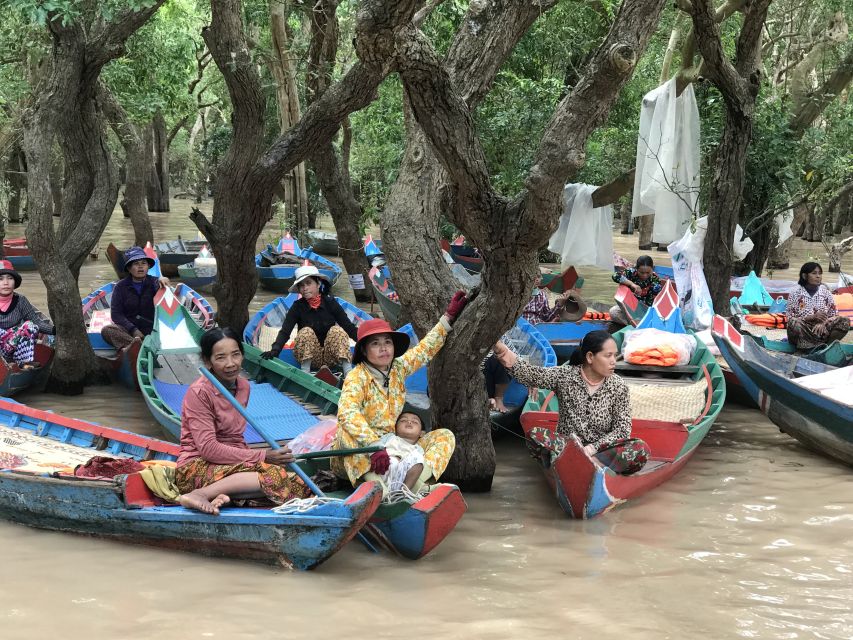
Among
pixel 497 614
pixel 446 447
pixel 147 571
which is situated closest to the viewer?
pixel 497 614

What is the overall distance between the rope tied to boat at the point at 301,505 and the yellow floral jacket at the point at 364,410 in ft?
1.35

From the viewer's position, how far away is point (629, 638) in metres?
3.86

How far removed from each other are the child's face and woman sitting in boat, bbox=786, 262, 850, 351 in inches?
203

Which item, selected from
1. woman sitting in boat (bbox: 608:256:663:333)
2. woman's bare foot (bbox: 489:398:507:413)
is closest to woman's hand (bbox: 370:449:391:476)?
woman's bare foot (bbox: 489:398:507:413)

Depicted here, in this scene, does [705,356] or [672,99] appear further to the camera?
[672,99]

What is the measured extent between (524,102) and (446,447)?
26.6 ft

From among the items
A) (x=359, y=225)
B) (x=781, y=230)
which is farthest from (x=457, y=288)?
(x=781, y=230)

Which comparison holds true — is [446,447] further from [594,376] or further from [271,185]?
[271,185]

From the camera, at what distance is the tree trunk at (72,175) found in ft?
25.7

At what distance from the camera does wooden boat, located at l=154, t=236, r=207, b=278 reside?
1582cm

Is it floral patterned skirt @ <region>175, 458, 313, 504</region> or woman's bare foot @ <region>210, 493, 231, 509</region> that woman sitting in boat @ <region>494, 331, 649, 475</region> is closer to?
floral patterned skirt @ <region>175, 458, 313, 504</region>

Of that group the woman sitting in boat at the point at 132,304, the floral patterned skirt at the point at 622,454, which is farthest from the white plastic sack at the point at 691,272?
the woman sitting in boat at the point at 132,304

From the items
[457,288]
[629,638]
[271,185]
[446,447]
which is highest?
[271,185]

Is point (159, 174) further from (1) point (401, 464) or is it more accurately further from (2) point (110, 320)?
(1) point (401, 464)
